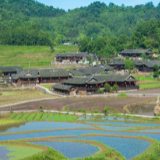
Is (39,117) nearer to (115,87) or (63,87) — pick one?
(63,87)

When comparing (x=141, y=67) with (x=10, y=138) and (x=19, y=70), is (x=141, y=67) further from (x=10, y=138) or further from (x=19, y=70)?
(x=10, y=138)

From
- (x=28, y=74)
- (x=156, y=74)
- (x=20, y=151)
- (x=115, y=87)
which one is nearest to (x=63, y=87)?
(x=115, y=87)

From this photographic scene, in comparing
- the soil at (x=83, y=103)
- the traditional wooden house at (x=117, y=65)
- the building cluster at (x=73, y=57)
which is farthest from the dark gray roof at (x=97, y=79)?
the building cluster at (x=73, y=57)

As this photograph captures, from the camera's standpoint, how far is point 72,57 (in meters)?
102

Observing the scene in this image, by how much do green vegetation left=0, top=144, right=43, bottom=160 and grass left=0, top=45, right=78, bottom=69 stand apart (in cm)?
5917

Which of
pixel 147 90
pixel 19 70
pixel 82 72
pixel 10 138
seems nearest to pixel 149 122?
pixel 10 138

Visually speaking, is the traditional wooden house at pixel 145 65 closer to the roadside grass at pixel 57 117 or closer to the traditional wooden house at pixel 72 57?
the traditional wooden house at pixel 72 57

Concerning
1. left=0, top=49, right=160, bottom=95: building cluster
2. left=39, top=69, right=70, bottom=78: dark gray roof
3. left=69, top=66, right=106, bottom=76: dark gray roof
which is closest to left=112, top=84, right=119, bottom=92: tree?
left=0, top=49, right=160, bottom=95: building cluster

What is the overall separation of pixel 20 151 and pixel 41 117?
15311mm

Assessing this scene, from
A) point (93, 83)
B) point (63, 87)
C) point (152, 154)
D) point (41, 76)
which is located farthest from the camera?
point (41, 76)

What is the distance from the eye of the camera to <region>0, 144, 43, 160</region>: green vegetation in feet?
99.7

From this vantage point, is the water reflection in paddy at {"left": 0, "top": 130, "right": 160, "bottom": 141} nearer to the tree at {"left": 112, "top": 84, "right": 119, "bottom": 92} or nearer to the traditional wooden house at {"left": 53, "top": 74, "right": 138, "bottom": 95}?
the traditional wooden house at {"left": 53, "top": 74, "right": 138, "bottom": 95}

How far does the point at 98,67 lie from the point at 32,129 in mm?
44975

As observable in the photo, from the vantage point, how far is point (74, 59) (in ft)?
334
